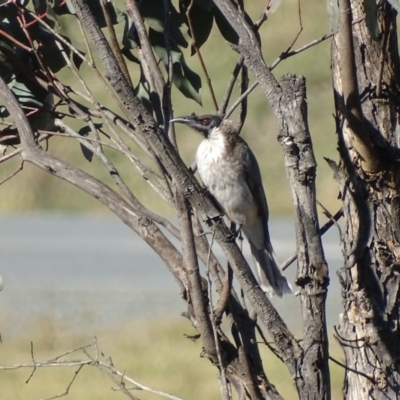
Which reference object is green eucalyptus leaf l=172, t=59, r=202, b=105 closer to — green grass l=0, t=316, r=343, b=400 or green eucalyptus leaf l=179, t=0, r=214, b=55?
green eucalyptus leaf l=179, t=0, r=214, b=55

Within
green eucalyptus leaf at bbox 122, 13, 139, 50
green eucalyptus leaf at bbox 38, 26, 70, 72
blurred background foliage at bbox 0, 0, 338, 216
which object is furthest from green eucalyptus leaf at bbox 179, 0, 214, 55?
blurred background foliage at bbox 0, 0, 338, 216

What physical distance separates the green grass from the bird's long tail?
3.21 meters

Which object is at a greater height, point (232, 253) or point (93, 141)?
point (93, 141)

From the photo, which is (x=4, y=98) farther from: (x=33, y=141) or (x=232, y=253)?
(x=232, y=253)

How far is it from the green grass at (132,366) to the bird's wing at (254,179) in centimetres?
315

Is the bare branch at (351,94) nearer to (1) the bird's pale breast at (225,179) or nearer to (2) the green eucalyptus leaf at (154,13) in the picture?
Result: (2) the green eucalyptus leaf at (154,13)

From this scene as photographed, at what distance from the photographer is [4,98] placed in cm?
257

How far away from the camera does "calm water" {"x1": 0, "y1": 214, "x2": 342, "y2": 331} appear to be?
11.8 m

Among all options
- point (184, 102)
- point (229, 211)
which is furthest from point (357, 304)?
point (184, 102)

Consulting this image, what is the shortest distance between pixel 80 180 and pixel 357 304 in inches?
32.7

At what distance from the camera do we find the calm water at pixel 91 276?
1175 centimetres

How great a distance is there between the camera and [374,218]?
2463mm

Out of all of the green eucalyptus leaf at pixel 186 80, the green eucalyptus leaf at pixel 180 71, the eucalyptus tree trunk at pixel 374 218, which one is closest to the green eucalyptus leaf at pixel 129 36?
the green eucalyptus leaf at pixel 180 71

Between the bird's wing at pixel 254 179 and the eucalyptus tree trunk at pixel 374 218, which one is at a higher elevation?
the bird's wing at pixel 254 179
